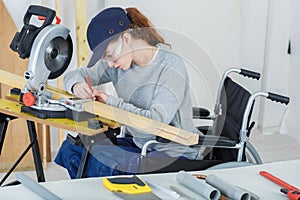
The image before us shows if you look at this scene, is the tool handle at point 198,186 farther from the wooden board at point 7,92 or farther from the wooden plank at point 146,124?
the wooden board at point 7,92

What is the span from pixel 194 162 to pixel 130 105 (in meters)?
0.28

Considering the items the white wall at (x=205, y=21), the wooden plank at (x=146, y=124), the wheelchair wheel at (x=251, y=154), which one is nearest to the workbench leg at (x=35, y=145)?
the wooden plank at (x=146, y=124)

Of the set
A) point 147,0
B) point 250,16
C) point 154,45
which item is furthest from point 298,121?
point 154,45

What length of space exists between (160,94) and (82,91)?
0.27 m

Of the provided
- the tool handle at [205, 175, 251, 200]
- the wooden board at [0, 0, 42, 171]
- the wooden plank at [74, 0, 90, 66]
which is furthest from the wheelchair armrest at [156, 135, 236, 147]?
the wooden board at [0, 0, 42, 171]

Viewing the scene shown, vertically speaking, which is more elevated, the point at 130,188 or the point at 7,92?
the point at 130,188

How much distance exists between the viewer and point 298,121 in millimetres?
3596

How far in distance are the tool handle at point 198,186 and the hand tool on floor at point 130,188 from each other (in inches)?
3.3

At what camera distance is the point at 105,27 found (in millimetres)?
1562

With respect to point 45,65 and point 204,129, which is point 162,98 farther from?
point 204,129

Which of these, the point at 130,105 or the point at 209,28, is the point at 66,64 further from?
the point at 209,28

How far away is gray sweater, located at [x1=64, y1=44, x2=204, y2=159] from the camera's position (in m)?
1.66

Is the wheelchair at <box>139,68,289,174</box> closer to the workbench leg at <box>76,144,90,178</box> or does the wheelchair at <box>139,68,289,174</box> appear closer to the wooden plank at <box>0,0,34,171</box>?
the workbench leg at <box>76,144,90,178</box>

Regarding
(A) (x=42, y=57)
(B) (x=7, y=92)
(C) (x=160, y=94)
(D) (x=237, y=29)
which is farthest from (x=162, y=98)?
(D) (x=237, y=29)
